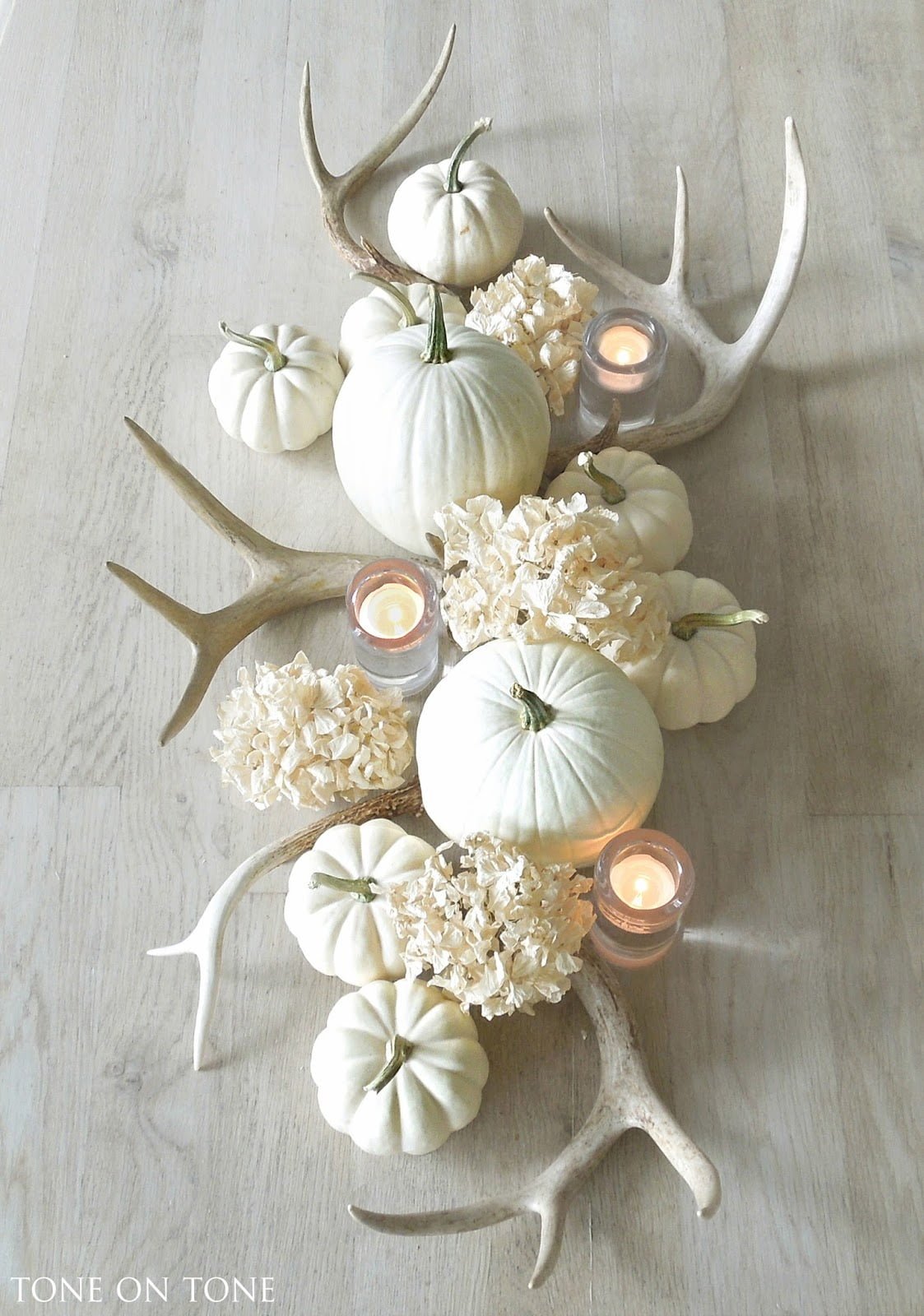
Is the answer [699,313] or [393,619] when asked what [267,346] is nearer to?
[393,619]

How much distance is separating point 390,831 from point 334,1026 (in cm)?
18

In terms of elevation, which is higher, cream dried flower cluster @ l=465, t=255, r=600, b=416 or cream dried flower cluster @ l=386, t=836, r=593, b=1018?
cream dried flower cluster @ l=465, t=255, r=600, b=416

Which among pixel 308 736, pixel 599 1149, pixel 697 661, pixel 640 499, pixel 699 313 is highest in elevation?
pixel 699 313

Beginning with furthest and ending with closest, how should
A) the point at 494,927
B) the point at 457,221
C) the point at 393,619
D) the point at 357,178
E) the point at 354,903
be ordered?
1. the point at 357,178
2. the point at 457,221
3. the point at 393,619
4. the point at 354,903
5. the point at 494,927

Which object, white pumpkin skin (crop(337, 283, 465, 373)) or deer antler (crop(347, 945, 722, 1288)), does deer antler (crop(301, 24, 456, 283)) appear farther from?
deer antler (crop(347, 945, 722, 1288))

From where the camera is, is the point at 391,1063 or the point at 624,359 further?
the point at 624,359

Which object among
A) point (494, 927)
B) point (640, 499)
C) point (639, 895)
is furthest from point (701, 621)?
point (494, 927)

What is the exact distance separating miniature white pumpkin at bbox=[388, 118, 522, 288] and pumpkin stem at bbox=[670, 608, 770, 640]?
0.58 metres

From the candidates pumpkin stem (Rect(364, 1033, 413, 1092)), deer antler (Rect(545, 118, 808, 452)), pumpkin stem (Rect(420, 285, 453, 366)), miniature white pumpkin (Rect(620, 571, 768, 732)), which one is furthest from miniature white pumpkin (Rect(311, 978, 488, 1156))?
deer antler (Rect(545, 118, 808, 452))

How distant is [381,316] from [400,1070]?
2.70 feet

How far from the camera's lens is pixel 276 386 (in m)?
1.27

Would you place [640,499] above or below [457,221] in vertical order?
below

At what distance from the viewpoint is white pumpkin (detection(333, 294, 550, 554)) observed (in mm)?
1025

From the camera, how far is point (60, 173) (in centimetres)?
154
